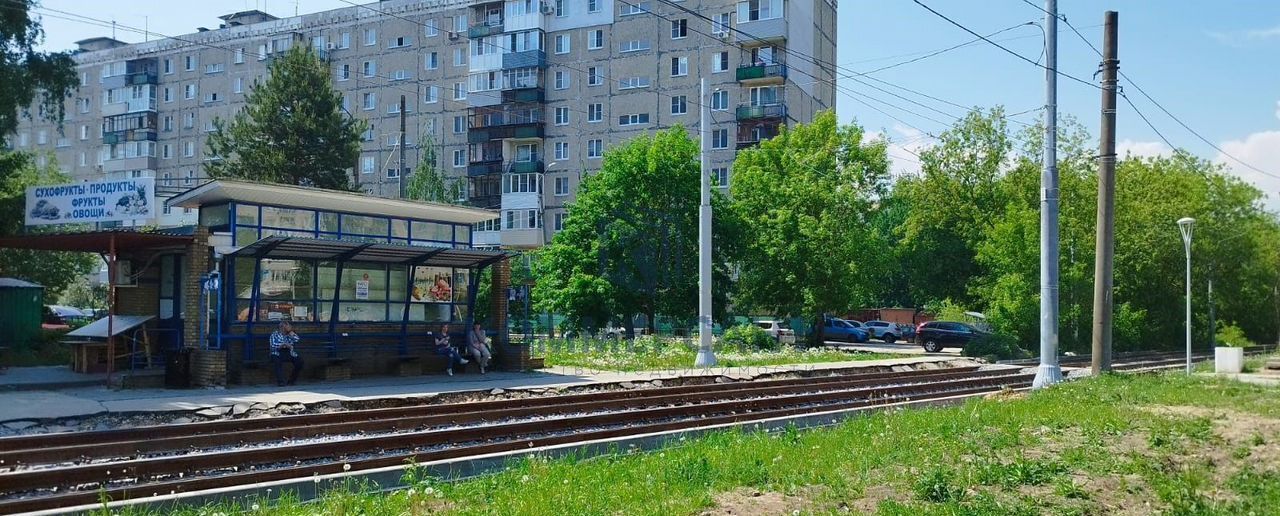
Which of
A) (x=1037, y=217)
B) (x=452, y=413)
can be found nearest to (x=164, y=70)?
(x=1037, y=217)

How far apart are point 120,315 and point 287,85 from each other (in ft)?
116

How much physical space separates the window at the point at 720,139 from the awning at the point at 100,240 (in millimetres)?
46359

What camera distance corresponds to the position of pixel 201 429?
13.4 m

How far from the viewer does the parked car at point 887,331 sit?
62947 millimetres

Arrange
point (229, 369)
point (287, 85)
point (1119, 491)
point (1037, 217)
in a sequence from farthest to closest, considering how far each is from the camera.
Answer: point (287, 85), point (1037, 217), point (229, 369), point (1119, 491)

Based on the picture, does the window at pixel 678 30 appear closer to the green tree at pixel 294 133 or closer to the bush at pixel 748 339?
the green tree at pixel 294 133

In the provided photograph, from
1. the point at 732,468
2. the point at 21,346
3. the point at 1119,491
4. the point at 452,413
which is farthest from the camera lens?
the point at 21,346

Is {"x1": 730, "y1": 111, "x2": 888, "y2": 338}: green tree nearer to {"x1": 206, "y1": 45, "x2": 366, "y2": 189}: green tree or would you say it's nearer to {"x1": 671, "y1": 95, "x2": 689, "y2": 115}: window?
{"x1": 671, "y1": 95, "x2": 689, "y2": 115}: window

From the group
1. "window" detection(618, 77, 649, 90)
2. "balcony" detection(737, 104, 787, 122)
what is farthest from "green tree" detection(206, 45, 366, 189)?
"balcony" detection(737, 104, 787, 122)

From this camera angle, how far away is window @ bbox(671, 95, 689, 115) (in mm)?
64125

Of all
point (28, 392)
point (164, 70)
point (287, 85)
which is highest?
point (164, 70)

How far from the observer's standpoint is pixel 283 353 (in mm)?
20641

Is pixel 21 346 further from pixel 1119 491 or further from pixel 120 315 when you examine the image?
pixel 1119 491

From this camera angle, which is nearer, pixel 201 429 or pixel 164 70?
pixel 201 429
